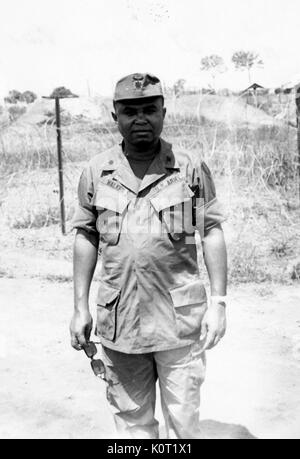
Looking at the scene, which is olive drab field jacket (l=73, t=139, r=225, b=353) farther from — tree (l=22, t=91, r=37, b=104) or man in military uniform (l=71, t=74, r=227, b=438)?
tree (l=22, t=91, r=37, b=104)

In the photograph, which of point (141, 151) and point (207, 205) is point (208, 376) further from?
point (141, 151)

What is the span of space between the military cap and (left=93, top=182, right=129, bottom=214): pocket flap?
366 millimetres

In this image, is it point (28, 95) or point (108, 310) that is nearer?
point (108, 310)

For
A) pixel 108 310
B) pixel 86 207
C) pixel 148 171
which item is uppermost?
pixel 148 171

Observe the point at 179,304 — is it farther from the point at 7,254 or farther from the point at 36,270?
the point at 7,254

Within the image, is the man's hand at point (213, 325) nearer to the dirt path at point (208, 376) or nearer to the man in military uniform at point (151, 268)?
the man in military uniform at point (151, 268)

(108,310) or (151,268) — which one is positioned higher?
(151,268)

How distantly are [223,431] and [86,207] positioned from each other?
159cm

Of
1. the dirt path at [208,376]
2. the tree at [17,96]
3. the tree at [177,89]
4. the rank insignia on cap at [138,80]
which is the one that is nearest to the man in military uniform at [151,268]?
the rank insignia on cap at [138,80]

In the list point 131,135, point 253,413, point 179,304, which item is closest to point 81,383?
point 253,413

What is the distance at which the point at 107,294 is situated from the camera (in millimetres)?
2527

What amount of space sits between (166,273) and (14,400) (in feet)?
6.34

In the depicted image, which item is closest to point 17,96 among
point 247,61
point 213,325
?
point 247,61

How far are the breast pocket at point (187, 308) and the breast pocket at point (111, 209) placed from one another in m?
0.33
